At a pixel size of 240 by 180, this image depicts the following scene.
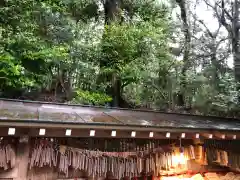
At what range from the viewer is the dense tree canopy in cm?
847

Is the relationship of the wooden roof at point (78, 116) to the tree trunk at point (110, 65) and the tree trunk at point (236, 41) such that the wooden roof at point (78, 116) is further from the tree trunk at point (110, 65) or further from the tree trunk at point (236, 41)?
the tree trunk at point (110, 65)

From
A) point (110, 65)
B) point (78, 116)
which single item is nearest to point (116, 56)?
point (110, 65)

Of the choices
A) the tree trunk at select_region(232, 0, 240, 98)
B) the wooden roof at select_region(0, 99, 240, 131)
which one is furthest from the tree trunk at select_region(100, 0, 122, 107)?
the tree trunk at select_region(232, 0, 240, 98)

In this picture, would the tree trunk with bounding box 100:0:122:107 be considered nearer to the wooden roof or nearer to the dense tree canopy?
the dense tree canopy

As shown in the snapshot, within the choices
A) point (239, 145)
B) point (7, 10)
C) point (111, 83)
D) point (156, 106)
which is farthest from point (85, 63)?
point (239, 145)

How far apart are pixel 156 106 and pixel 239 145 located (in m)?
5.71

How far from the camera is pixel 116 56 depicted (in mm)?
9867

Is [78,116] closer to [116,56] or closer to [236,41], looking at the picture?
[116,56]

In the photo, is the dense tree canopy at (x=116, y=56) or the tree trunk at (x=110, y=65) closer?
the dense tree canopy at (x=116, y=56)

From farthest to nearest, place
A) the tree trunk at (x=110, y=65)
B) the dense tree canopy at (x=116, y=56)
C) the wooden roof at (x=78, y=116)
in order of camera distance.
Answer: the tree trunk at (x=110, y=65) < the dense tree canopy at (x=116, y=56) < the wooden roof at (x=78, y=116)

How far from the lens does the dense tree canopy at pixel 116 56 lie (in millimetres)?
8469

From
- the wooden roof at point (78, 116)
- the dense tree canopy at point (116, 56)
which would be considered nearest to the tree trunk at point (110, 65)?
the dense tree canopy at point (116, 56)

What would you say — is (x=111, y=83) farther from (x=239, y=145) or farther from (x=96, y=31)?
(x=239, y=145)

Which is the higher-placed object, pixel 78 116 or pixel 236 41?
pixel 236 41
